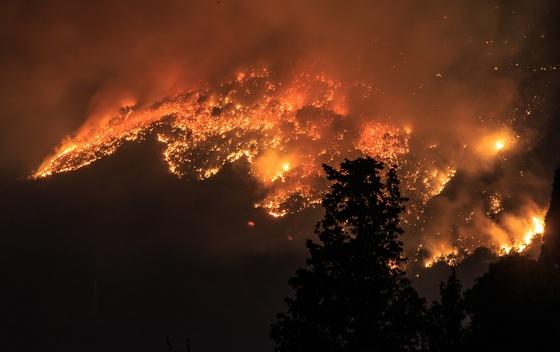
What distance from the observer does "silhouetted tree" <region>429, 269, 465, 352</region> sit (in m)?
25.8

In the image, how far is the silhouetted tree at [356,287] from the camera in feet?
68.5

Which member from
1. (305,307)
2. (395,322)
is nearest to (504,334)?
(395,322)

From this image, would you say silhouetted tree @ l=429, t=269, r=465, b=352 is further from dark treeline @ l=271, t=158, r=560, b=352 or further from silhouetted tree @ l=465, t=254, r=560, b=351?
dark treeline @ l=271, t=158, r=560, b=352

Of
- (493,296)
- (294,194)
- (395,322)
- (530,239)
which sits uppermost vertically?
(294,194)

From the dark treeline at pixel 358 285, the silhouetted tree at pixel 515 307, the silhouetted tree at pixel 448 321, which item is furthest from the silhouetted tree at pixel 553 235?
the silhouetted tree at pixel 448 321

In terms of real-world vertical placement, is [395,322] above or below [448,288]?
below

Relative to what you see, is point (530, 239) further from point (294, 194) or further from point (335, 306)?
point (335, 306)

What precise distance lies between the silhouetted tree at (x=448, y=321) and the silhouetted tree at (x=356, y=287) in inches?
151

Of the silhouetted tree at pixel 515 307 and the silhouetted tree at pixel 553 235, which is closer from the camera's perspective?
the silhouetted tree at pixel 515 307

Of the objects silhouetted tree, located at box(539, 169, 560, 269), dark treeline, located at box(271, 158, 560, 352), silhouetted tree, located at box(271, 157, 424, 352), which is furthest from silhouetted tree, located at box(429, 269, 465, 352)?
silhouetted tree, located at box(271, 157, 424, 352)

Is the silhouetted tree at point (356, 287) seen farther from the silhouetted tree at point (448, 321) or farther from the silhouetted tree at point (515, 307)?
the silhouetted tree at point (515, 307)

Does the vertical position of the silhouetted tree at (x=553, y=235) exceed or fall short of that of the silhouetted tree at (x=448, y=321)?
it exceeds it

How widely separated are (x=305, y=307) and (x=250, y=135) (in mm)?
169200

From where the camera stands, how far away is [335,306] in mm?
21109
